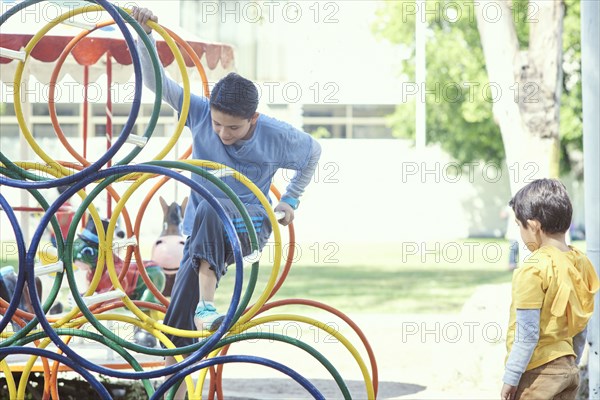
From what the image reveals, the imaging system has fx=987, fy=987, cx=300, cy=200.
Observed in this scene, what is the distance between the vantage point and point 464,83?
25969 mm

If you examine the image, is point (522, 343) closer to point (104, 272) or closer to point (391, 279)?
point (104, 272)

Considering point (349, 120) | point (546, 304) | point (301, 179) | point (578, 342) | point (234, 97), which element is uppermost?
point (349, 120)

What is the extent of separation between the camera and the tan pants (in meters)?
3.60

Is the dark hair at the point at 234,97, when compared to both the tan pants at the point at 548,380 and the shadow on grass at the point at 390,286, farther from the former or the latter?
the shadow on grass at the point at 390,286

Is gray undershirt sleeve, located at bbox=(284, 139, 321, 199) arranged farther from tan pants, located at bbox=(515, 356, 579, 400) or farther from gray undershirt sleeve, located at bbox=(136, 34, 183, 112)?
tan pants, located at bbox=(515, 356, 579, 400)

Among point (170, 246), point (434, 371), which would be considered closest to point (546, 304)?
point (434, 371)

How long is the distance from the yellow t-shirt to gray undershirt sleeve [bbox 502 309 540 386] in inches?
0.5

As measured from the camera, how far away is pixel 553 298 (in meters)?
3.57

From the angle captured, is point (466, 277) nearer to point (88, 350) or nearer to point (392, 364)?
point (392, 364)

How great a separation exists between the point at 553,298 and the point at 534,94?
14.2ft

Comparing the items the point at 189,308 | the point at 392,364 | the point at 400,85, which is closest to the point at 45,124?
the point at 400,85

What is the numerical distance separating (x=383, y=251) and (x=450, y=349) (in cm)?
1813

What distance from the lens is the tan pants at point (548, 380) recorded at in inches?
142

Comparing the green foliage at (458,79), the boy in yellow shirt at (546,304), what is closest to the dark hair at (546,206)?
the boy in yellow shirt at (546,304)
